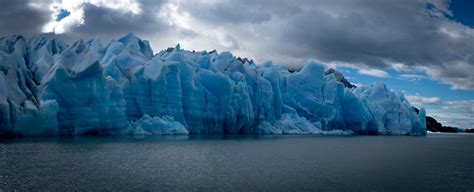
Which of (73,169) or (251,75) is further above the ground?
(251,75)

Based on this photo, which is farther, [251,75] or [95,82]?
[251,75]

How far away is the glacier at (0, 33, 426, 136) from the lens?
27.9m

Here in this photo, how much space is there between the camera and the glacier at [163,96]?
27.9m

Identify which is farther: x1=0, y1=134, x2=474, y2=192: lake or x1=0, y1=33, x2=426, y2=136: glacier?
x1=0, y1=33, x2=426, y2=136: glacier

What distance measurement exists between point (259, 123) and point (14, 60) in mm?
25735

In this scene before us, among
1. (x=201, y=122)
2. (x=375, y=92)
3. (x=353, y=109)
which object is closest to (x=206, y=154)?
(x=201, y=122)

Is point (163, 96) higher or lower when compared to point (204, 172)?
higher

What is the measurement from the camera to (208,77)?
41094mm

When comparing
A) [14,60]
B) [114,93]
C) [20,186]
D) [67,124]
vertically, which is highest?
[14,60]

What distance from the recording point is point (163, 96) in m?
34.9

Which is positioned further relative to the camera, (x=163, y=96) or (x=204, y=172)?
(x=163, y=96)

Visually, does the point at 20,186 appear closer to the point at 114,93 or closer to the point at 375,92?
the point at 114,93

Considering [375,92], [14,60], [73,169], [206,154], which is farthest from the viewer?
[375,92]

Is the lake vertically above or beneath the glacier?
beneath
